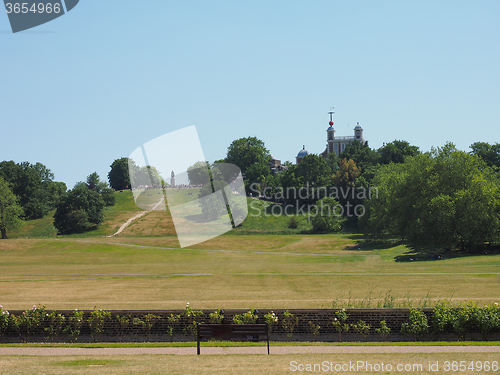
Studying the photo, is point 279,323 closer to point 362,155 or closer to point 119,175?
point 362,155

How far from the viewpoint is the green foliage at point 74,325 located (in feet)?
49.7

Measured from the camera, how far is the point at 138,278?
31953 mm

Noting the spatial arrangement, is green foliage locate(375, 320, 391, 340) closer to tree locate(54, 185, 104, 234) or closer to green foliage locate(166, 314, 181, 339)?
green foliage locate(166, 314, 181, 339)

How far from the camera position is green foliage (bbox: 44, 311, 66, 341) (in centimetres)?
1526

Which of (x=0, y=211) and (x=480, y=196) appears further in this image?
(x=0, y=211)

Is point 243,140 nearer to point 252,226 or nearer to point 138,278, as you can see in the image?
point 252,226

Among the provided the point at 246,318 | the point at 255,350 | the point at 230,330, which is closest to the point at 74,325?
the point at 246,318

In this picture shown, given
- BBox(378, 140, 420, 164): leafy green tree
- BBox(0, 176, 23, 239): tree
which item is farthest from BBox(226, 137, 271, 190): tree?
BBox(0, 176, 23, 239): tree

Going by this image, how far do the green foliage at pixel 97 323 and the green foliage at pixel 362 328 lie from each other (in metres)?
8.39

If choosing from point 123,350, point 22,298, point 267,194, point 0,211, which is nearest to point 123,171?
point 267,194

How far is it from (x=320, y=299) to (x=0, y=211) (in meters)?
74.8

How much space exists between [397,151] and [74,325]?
110 meters

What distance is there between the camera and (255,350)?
12992mm

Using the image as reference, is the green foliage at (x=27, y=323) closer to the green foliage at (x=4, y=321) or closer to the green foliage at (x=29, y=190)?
the green foliage at (x=4, y=321)
